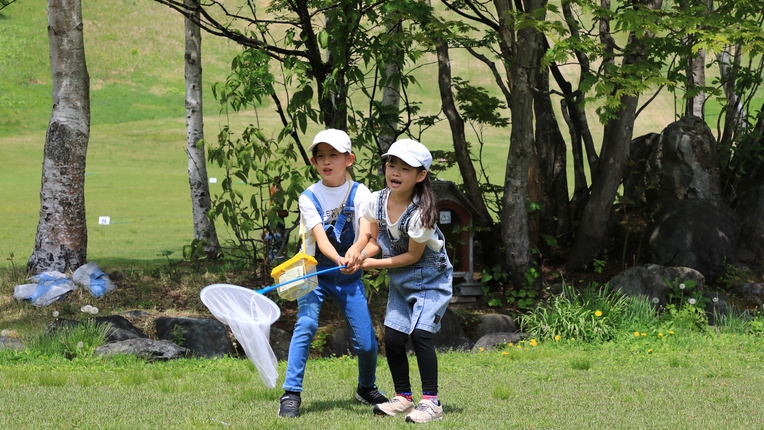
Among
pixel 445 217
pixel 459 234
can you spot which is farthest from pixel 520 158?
pixel 459 234

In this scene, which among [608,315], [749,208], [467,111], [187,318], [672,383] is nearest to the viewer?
[672,383]

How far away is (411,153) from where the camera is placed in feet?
15.2

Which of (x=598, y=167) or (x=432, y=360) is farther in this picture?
(x=598, y=167)

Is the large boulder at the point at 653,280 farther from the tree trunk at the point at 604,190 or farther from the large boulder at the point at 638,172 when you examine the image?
the large boulder at the point at 638,172

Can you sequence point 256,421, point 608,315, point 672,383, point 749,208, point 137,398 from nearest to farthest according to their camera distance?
point 256,421 < point 137,398 < point 672,383 < point 608,315 < point 749,208

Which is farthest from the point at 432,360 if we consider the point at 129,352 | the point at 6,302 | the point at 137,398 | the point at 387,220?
the point at 6,302

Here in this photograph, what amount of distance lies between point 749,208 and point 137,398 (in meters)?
9.10

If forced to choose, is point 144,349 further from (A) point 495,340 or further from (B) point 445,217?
(B) point 445,217

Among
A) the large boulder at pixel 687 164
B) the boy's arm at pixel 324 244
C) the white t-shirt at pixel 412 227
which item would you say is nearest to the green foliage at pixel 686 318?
the large boulder at pixel 687 164

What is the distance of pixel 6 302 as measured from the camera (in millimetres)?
8656

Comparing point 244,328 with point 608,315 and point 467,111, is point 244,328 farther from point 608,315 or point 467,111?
point 467,111

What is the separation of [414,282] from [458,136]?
5.90m

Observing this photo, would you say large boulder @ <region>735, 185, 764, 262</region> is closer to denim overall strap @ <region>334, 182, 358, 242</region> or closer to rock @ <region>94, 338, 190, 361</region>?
rock @ <region>94, 338, 190, 361</region>

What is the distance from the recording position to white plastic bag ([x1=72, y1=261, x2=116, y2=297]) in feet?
29.4
